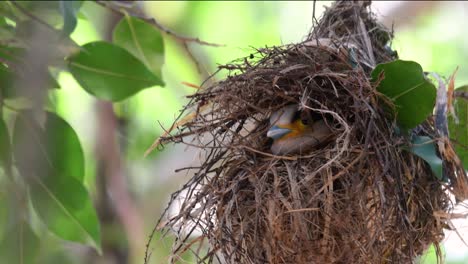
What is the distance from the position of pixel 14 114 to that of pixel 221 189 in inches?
18.3

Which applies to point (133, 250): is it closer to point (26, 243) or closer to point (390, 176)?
point (26, 243)

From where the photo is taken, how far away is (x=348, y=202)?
1409mm

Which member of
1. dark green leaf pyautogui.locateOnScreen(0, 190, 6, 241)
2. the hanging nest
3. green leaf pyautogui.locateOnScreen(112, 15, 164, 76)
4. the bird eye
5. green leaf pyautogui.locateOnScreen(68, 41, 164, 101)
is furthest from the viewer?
green leaf pyautogui.locateOnScreen(112, 15, 164, 76)

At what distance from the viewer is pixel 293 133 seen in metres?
1.58

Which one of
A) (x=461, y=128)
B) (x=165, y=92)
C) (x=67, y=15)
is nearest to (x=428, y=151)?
(x=461, y=128)

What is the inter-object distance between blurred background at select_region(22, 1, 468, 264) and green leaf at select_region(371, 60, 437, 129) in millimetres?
1012

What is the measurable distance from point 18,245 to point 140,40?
0.66m

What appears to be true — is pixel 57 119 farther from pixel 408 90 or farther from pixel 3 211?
pixel 408 90

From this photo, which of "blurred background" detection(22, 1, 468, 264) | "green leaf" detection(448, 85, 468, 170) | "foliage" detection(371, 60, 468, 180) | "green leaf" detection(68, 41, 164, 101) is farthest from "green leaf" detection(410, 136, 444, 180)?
"blurred background" detection(22, 1, 468, 264)

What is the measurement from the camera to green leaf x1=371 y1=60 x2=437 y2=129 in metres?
1.47

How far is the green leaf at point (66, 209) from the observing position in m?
1.73

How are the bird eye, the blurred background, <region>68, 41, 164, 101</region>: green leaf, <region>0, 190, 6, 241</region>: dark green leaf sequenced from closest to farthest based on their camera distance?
<region>0, 190, 6, 241</region>: dark green leaf → the bird eye → <region>68, 41, 164, 101</region>: green leaf → the blurred background

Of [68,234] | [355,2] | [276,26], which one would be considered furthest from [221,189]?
[276,26]

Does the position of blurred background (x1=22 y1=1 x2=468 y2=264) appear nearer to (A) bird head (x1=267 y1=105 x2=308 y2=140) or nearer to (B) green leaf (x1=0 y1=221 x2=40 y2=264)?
(B) green leaf (x1=0 y1=221 x2=40 y2=264)
